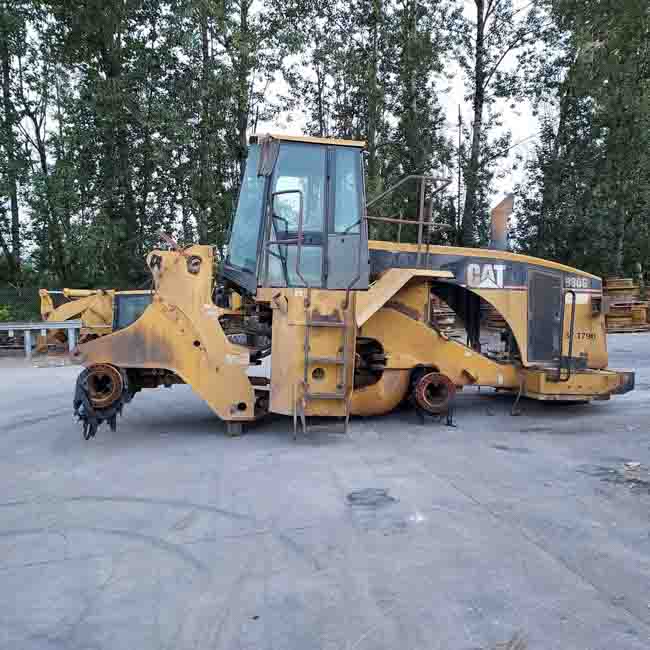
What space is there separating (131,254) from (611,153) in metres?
17.9

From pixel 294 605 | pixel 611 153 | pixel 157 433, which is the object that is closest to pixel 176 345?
pixel 157 433

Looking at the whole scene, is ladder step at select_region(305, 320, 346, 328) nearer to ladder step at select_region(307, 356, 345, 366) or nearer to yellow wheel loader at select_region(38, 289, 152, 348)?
ladder step at select_region(307, 356, 345, 366)

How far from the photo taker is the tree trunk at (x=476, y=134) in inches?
830

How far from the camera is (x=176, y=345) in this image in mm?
5449

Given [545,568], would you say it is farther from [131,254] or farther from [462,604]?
[131,254]

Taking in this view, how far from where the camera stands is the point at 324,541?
3.27 metres

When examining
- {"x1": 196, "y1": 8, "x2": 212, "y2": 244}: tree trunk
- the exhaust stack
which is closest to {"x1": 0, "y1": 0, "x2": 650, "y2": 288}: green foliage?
{"x1": 196, "y1": 8, "x2": 212, "y2": 244}: tree trunk

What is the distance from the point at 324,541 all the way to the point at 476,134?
2085cm

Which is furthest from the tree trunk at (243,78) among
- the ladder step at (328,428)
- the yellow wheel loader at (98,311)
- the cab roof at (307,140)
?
the ladder step at (328,428)

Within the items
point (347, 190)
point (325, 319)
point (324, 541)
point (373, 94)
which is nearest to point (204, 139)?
point (373, 94)

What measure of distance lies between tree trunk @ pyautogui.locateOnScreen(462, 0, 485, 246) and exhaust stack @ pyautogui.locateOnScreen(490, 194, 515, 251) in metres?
14.1

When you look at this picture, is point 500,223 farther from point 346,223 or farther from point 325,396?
point 325,396

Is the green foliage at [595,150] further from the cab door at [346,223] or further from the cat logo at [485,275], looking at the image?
the cab door at [346,223]

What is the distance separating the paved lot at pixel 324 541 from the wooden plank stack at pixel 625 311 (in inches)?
581
